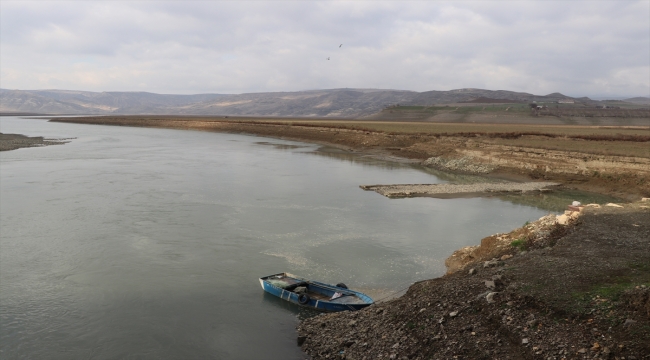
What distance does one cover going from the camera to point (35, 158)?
134 ft

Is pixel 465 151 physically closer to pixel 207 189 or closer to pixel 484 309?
pixel 207 189

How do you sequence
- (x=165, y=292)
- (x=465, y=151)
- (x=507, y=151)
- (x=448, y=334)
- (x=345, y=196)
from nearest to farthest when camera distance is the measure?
(x=448, y=334) → (x=165, y=292) → (x=345, y=196) → (x=507, y=151) → (x=465, y=151)

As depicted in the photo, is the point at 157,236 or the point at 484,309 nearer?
the point at 484,309

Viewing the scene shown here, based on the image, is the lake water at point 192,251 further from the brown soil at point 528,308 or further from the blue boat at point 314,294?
the brown soil at point 528,308

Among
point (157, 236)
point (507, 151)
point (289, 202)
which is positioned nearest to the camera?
point (157, 236)

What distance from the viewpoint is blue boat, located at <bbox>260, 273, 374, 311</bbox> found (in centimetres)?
1128

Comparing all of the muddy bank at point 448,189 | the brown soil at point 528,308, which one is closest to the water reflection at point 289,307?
the brown soil at point 528,308

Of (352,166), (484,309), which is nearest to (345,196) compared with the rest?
(352,166)

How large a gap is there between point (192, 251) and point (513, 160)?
27.1 metres

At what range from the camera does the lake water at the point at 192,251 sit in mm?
10547

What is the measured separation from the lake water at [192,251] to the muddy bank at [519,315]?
167 cm

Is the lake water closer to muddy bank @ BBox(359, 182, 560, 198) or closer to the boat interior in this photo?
the boat interior

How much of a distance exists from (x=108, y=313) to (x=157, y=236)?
6306 millimetres

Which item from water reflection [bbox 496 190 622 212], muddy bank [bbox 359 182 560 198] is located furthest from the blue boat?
water reflection [bbox 496 190 622 212]
